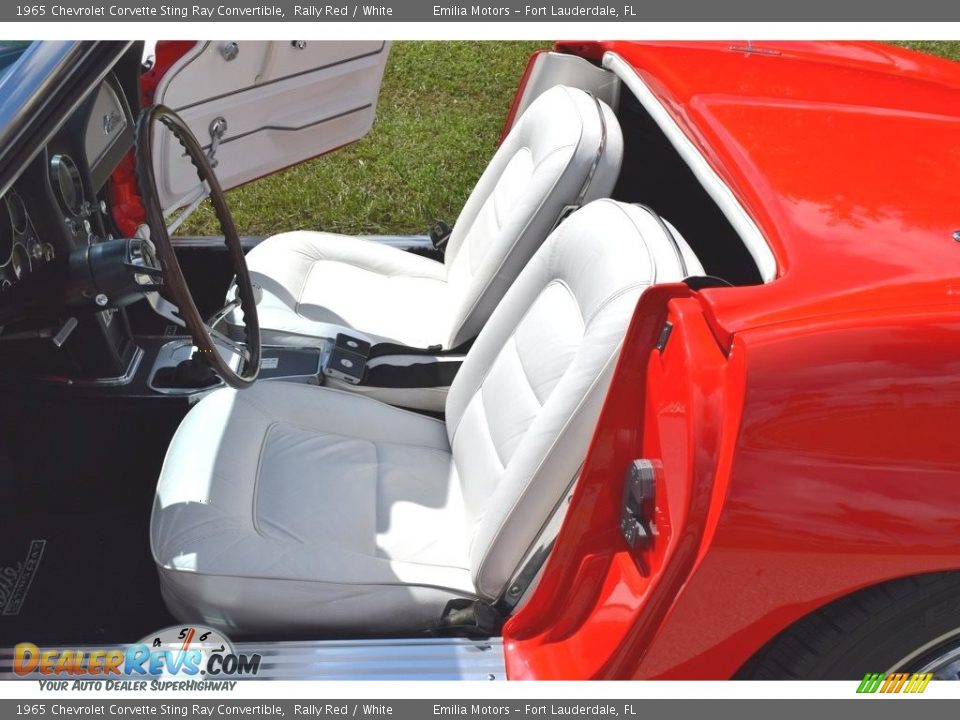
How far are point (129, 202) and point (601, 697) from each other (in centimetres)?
160

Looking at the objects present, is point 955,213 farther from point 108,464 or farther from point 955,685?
point 108,464

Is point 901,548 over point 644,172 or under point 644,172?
under

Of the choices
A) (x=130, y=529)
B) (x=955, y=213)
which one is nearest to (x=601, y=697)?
(x=955, y=213)

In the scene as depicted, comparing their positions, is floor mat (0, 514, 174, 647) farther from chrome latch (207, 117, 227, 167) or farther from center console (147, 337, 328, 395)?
chrome latch (207, 117, 227, 167)

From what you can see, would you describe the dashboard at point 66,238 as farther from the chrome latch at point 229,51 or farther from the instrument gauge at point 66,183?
the chrome latch at point 229,51

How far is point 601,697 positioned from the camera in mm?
1360

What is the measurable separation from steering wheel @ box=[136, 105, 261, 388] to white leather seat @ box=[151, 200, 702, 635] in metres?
0.10

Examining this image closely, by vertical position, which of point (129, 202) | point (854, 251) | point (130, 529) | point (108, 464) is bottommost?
point (130, 529)

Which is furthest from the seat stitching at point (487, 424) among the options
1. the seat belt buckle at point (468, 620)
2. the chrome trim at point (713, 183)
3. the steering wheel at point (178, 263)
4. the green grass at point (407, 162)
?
the green grass at point (407, 162)

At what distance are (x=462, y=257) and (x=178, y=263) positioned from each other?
0.97m

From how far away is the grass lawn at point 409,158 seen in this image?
3895 mm

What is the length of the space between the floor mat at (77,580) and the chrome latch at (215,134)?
1006 millimetres

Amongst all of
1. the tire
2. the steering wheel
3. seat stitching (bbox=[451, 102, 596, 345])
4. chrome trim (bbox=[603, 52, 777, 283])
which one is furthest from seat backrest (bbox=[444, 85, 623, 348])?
the tire

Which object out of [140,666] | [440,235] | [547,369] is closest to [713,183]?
[547,369]
